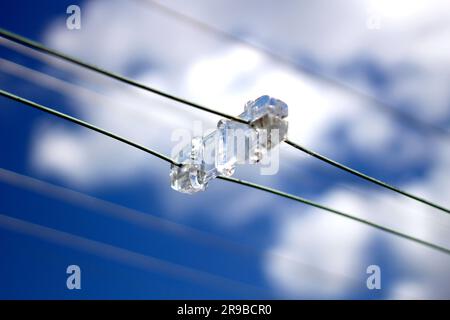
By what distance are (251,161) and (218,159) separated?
0.34m

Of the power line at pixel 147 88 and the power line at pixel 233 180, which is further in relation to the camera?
the power line at pixel 233 180

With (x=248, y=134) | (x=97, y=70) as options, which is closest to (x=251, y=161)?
(x=248, y=134)

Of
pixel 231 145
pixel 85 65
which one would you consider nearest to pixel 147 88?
pixel 85 65

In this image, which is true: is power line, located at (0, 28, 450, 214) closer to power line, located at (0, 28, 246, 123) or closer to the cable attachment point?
power line, located at (0, 28, 246, 123)

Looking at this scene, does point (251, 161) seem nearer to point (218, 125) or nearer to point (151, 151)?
point (218, 125)

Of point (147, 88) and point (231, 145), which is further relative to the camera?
point (231, 145)

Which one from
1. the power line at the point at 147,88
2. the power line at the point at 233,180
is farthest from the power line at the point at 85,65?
the power line at the point at 233,180

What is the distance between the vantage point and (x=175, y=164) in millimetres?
4973

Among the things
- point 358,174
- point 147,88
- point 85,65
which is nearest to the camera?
point 85,65

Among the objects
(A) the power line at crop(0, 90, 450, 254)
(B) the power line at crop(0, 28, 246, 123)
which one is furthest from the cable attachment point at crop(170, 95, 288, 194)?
(B) the power line at crop(0, 28, 246, 123)

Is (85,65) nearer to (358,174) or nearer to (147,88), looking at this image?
(147,88)

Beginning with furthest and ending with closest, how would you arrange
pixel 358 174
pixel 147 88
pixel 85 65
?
pixel 358 174 → pixel 147 88 → pixel 85 65

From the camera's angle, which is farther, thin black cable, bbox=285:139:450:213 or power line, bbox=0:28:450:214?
thin black cable, bbox=285:139:450:213

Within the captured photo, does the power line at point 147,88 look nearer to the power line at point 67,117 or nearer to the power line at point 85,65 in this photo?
the power line at point 85,65
